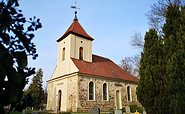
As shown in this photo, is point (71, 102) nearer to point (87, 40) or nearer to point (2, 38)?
point (87, 40)

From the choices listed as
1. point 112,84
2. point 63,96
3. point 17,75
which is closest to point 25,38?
point 17,75

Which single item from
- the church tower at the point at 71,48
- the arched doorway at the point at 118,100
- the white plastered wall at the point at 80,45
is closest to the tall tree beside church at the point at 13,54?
the church tower at the point at 71,48

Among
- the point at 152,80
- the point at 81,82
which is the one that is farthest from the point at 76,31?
the point at 152,80

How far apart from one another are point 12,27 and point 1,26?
18 cm

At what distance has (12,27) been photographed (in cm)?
161

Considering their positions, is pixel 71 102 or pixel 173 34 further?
pixel 71 102

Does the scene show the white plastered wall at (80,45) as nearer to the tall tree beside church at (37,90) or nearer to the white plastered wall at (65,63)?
the white plastered wall at (65,63)

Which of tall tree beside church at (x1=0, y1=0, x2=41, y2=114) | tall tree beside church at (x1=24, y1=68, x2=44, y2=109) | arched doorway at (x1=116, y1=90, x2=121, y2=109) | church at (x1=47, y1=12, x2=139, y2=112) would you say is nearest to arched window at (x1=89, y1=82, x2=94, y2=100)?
church at (x1=47, y1=12, x2=139, y2=112)

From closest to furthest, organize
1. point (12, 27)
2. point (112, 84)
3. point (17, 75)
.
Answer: point (17, 75) < point (12, 27) < point (112, 84)

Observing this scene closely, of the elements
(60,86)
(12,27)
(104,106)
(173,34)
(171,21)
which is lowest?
(104,106)

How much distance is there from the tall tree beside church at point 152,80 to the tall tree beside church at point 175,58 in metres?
0.79

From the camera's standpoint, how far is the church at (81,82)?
55.6ft

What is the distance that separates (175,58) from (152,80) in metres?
1.94

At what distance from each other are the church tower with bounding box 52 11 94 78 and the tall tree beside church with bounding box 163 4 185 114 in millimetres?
13109
